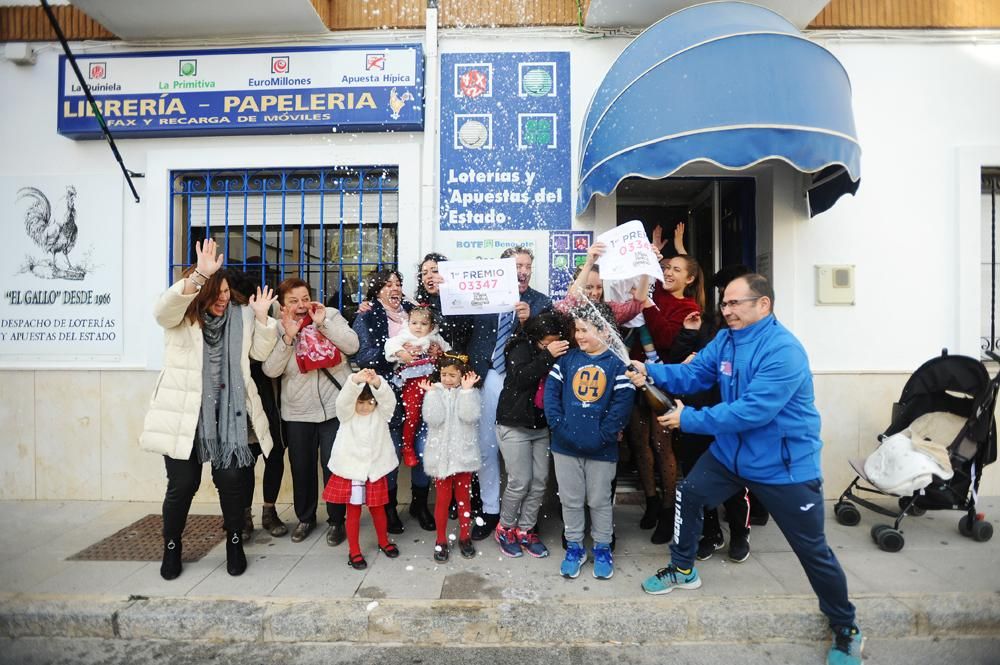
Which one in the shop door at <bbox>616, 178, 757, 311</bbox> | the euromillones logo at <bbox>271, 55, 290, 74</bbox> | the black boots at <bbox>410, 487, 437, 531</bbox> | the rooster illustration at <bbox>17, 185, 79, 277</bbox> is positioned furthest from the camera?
the shop door at <bbox>616, 178, 757, 311</bbox>

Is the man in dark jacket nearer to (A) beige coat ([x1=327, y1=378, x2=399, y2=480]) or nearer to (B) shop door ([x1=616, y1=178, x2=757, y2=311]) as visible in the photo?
(A) beige coat ([x1=327, y1=378, x2=399, y2=480])

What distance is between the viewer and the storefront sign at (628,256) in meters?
3.88

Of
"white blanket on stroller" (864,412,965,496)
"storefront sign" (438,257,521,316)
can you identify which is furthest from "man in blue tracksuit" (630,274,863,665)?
"white blanket on stroller" (864,412,965,496)

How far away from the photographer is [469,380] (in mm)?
4035

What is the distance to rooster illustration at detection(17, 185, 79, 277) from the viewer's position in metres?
5.49

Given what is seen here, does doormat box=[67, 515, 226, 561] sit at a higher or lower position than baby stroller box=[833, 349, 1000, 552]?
lower

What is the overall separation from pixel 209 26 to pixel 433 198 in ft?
9.01

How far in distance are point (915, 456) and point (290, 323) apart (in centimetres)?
495

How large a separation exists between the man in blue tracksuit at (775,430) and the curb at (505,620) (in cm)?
44

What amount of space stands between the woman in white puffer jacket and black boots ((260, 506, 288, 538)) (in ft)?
2.12

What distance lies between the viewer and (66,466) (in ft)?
18.0

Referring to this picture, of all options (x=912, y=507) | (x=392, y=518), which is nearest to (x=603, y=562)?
(x=392, y=518)

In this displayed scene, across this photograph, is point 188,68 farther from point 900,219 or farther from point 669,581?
point 900,219

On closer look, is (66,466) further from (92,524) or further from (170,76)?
(170,76)
